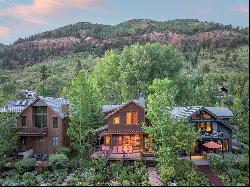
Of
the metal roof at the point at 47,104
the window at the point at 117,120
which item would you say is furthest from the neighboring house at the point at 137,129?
the metal roof at the point at 47,104

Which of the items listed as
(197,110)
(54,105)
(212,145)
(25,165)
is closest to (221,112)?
(197,110)

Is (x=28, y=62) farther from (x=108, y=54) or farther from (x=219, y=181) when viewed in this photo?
(x=219, y=181)

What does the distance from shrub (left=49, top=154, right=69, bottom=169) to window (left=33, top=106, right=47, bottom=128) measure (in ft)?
24.0

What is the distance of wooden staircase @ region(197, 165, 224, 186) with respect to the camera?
3497cm

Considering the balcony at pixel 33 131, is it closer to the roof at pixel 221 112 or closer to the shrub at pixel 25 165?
the shrub at pixel 25 165

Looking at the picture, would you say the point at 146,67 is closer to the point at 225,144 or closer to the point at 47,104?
the point at 225,144

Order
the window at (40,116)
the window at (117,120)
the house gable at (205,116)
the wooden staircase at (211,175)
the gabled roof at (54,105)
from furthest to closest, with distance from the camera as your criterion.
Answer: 1. the window at (40,116)
2. the gabled roof at (54,105)
3. the house gable at (205,116)
4. the window at (117,120)
5. the wooden staircase at (211,175)

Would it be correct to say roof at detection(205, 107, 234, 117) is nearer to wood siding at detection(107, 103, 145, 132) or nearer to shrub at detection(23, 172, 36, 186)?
wood siding at detection(107, 103, 145, 132)

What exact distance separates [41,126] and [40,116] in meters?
1.25

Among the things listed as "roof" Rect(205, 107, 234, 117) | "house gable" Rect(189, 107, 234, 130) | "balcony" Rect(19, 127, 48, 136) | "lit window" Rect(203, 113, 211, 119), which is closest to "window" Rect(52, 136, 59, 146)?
"balcony" Rect(19, 127, 48, 136)

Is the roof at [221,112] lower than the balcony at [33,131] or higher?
higher

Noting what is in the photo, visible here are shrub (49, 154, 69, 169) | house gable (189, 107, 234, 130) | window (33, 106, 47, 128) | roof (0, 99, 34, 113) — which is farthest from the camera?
roof (0, 99, 34, 113)

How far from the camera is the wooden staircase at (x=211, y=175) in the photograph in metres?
35.0

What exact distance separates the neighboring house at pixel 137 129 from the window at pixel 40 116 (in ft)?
21.8
